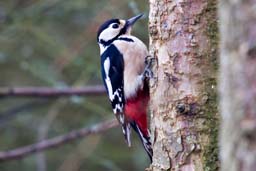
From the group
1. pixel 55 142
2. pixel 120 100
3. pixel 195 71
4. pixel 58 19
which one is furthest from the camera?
pixel 58 19

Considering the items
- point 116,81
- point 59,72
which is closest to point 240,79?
point 116,81

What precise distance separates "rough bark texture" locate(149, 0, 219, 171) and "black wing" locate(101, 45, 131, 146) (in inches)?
41.3

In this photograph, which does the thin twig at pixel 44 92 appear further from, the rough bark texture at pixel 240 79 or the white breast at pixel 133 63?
the rough bark texture at pixel 240 79

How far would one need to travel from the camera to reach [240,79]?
3.87 ft

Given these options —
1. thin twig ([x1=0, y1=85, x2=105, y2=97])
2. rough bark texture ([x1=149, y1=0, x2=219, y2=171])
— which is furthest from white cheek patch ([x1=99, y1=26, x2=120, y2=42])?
rough bark texture ([x1=149, y1=0, x2=219, y2=171])

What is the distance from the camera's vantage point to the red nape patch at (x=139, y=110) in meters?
3.69

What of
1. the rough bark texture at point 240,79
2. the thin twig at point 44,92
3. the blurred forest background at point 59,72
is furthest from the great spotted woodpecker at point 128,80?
the rough bark texture at point 240,79

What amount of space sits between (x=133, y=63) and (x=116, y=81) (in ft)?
0.69

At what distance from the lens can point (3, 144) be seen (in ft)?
20.1

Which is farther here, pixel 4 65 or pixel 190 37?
pixel 4 65

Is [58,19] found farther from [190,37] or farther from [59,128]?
[190,37]

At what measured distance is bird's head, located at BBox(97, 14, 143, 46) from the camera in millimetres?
4105

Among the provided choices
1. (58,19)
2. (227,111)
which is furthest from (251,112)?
(58,19)

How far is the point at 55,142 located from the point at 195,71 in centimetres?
230
